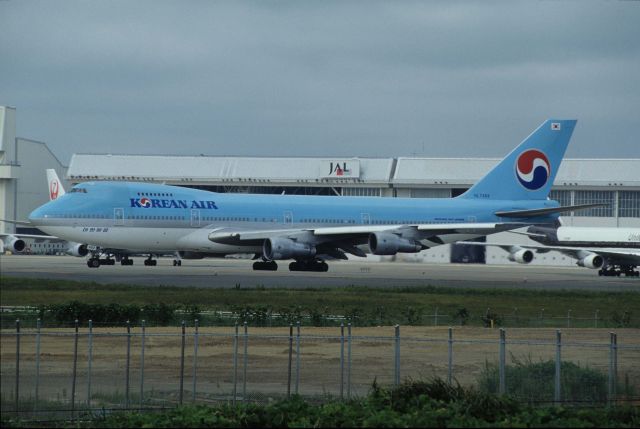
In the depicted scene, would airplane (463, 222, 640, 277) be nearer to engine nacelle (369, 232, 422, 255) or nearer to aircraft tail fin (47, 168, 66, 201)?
engine nacelle (369, 232, 422, 255)

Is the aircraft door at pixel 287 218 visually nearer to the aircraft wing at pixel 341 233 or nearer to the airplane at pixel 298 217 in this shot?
the airplane at pixel 298 217

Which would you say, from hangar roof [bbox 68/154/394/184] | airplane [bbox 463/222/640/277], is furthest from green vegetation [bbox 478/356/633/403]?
hangar roof [bbox 68/154/394/184]

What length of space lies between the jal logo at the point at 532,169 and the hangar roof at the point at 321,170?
132 ft

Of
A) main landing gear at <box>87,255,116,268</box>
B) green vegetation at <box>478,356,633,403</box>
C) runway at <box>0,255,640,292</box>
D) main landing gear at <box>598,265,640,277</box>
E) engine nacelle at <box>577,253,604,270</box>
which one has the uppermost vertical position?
engine nacelle at <box>577,253,604,270</box>

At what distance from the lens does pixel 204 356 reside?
105 feet

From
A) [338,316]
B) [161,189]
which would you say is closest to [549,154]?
[161,189]

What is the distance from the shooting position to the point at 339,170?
13350 centimetres

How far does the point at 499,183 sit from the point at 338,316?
45.8 meters

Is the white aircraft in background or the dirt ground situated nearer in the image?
the dirt ground

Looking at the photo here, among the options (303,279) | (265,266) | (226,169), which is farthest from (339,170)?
(303,279)

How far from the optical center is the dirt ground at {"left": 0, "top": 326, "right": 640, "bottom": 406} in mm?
25016

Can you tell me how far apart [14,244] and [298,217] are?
20.6m

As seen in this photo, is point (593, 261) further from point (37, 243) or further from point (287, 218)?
point (37, 243)

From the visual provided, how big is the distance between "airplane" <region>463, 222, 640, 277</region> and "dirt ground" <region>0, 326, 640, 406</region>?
54.7 m
